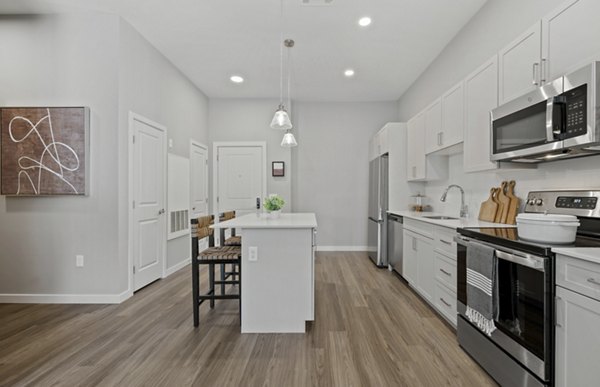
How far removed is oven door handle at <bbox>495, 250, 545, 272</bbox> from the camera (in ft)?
4.66

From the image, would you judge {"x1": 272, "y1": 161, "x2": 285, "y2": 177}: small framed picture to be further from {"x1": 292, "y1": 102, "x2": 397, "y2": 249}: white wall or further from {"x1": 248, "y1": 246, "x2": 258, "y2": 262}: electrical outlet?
{"x1": 248, "y1": 246, "x2": 258, "y2": 262}: electrical outlet

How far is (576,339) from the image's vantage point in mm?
1258

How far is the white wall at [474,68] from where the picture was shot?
6.52 feet

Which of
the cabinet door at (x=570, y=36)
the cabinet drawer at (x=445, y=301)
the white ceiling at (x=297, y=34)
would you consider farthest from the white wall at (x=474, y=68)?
the cabinet drawer at (x=445, y=301)

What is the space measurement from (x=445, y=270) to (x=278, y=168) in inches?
139

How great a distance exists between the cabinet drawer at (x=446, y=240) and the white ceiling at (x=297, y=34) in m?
2.22

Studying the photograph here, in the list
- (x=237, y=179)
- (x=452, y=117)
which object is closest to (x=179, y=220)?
(x=237, y=179)

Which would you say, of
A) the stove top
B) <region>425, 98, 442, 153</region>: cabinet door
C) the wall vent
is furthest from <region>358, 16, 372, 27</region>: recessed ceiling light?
the stove top

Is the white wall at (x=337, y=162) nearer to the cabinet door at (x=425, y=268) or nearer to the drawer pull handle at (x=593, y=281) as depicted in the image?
the cabinet door at (x=425, y=268)

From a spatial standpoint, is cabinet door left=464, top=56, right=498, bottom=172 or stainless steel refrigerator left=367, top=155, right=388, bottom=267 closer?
cabinet door left=464, top=56, right=498, bottom=172

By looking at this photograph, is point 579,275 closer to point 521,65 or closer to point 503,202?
point 503,202

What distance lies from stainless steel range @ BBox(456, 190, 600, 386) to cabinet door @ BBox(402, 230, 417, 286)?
1264mm

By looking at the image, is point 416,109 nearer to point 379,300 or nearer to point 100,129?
point 379,300

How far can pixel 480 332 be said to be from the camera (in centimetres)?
190
